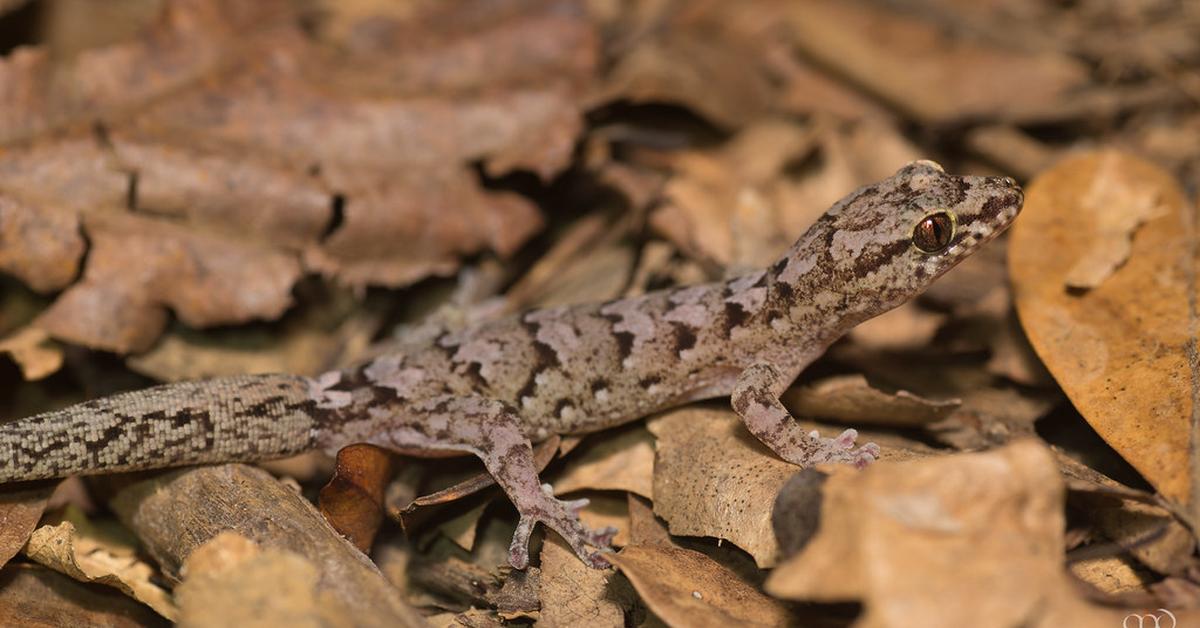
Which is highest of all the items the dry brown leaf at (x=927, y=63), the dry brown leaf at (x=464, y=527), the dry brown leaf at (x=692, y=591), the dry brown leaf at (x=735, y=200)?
the dry brown leaf at (x=927, y=63)

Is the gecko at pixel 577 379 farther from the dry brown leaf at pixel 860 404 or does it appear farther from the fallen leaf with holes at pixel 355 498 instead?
the fallen leaf with holes at pixel 355 498

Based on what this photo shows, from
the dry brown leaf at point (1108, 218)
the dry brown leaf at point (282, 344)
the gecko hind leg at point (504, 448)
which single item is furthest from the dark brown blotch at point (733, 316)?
the dry brown leaf at point (282, 344)

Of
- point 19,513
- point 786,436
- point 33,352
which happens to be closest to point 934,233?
point 786,436

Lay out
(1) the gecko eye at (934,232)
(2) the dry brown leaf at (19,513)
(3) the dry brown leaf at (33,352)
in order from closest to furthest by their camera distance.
Answer: 1. (2) the dry brown leaf at (19,513)
2. (1) the gecko eye at (934,232)
3. (3) the dry brown leaf at (33,352)

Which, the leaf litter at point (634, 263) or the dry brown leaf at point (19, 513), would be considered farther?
the dry brown leaf at point (19, 513)

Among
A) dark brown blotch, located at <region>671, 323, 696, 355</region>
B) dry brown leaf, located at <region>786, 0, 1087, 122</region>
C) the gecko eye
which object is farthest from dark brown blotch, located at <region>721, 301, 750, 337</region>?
dry brown leaf, located at <region>786, 0, 1087, 122</region>

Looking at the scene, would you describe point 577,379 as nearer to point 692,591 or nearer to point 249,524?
point 692,591

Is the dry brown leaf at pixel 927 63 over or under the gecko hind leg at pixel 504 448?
over
